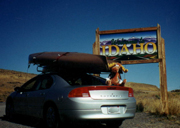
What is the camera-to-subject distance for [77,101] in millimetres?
5477

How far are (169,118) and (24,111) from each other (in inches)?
193

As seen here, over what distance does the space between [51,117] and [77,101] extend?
3.20ft

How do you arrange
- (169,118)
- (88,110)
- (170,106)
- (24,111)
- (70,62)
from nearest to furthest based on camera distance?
(88,110) → (70,62) → (24,111) → (169,118) → (170,106)

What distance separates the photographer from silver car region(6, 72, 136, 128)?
216 inches

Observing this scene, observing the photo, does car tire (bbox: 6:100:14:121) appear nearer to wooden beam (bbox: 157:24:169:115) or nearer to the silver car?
the silver car

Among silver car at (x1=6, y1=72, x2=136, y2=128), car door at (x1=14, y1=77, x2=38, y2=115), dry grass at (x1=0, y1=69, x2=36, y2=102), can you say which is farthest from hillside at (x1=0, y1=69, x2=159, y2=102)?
silver car at (x1=6, y1=72, x2=136, y2=128)

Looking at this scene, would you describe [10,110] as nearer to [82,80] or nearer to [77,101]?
[82,80]

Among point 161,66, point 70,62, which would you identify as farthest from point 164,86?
point 70,62

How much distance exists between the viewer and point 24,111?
23.9 feet

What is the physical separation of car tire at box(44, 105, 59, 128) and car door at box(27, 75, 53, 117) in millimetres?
295

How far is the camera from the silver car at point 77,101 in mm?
5488

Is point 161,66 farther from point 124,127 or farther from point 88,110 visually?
point 88,110

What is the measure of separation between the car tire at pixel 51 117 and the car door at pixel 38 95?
0.97ft

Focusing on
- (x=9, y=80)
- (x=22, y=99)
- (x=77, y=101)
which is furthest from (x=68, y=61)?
(x=9, y=80)
